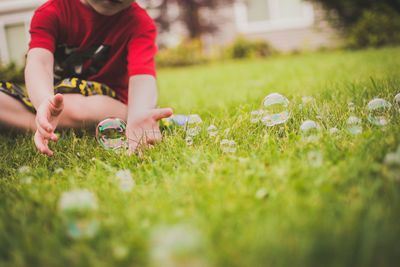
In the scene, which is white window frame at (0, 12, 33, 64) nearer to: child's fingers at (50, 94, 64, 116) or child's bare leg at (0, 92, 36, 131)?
child's bare leg at (0, 92, 36, 131)

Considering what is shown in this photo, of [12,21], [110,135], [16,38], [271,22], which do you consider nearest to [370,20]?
[271,22]

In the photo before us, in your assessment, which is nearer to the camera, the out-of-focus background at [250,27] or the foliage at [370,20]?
the foliage at [370,20]

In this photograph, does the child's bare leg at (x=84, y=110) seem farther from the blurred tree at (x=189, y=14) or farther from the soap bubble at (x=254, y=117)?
the blurred tree at (x=189, y=14)

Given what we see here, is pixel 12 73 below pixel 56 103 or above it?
below

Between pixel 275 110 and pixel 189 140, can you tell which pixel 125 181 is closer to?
pixel 189 140

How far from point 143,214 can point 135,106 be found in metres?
0.80

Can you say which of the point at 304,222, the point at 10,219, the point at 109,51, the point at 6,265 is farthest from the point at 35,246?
the point at 109,51

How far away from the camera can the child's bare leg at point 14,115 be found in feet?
5.67

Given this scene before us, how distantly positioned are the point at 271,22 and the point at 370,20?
3.23 metres

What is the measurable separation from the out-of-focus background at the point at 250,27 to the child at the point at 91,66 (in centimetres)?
759

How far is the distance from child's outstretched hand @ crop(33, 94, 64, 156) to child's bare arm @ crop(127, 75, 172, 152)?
0.35 m

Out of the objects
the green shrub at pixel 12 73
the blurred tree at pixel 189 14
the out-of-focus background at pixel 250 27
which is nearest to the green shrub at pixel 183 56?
the out-of-focus background at pixel 250 27

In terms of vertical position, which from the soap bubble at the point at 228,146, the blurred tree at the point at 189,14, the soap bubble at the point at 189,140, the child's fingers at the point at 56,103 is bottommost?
the soap bubble at the point at 189,140

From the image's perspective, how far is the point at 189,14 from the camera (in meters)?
10.2
